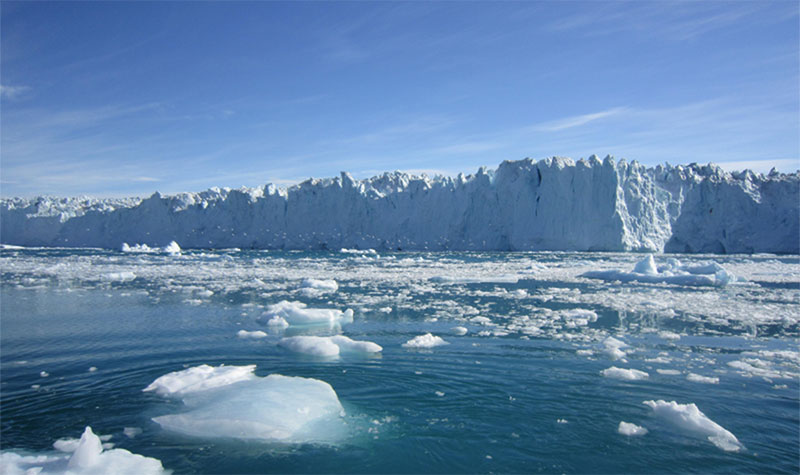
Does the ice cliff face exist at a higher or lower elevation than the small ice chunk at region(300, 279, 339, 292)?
higher

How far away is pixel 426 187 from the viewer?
37.8 meters

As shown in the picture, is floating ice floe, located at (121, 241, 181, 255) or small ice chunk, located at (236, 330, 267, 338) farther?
floating ice floe, located at (121, 241, 181, 255)

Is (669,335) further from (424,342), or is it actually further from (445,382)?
(445,382)

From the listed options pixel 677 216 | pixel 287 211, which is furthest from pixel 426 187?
pixel 677 216

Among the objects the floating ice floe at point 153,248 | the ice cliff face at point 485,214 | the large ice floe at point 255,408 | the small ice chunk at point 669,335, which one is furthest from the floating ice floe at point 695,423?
the floating ice floe at point 153,248

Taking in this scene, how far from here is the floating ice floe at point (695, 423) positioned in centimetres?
361

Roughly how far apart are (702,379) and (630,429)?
179cm

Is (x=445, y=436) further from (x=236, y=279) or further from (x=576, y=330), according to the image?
(x=236, y=279)

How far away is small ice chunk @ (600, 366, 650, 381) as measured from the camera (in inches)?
198

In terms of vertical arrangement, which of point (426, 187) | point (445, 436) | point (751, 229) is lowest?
point (445, 436)

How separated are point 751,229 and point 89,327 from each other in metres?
36.2

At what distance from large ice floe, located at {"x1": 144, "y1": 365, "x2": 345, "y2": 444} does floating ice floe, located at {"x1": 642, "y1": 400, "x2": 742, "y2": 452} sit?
2700mm

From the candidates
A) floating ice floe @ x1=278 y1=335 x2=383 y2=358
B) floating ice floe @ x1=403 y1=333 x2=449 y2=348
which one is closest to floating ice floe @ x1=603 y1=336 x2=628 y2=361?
floating ice floe @ x1=403 y1=333 x2=449 y2=348

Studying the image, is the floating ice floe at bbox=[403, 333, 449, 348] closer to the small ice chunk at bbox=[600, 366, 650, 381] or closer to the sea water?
the sea water
